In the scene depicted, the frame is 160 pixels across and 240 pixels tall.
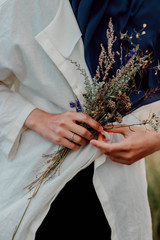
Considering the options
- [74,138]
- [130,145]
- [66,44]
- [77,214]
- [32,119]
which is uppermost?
[66,44]

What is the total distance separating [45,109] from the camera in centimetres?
121

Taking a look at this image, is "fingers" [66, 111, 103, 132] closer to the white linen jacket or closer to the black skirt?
the white linen jacket

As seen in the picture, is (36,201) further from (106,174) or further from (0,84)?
(0,84)

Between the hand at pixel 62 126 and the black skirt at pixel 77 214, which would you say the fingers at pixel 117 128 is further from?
the black skirt at pixel 77 214

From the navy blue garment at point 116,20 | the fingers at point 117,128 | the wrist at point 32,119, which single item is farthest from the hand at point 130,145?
the wrist at point 32,119

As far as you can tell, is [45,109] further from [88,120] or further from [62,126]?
[88,120]

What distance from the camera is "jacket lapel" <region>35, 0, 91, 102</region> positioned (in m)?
1.07

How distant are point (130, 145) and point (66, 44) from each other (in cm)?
48

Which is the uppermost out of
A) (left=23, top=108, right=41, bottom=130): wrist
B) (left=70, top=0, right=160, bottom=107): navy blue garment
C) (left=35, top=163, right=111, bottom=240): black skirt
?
(left=70, top=0, right=160, bottom=107): navy blue garment

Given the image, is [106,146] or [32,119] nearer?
[106,146]

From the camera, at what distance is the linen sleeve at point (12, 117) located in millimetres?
1139

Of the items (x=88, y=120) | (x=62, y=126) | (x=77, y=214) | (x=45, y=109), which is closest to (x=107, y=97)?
(x=88, y=120)

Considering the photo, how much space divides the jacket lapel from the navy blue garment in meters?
0.03

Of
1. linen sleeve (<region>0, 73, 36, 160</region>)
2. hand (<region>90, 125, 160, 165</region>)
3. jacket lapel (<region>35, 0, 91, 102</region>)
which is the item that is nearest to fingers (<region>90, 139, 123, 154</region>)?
hand (<region>90, 125, 160, 165</region>)
